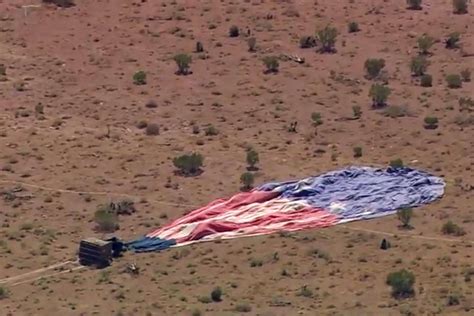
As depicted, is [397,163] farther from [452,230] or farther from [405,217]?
[452,230]

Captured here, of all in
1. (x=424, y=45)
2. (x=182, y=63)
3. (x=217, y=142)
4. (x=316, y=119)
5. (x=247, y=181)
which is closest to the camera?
(x=247, y=181)

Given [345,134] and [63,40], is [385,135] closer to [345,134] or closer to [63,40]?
[345,134]

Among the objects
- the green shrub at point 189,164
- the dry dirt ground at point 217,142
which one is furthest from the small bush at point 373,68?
the green shrub at point 189,164

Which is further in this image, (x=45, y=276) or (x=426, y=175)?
(x=426, y=175)

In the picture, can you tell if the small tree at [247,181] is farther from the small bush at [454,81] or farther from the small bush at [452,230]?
the small bush at [454,81]

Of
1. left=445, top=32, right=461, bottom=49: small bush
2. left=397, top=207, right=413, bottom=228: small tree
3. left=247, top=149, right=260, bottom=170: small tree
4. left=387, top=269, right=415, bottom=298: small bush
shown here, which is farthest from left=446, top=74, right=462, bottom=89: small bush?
left=387, top=269, right=415, bottom=298: small bush

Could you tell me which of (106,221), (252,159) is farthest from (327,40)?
(106,221)

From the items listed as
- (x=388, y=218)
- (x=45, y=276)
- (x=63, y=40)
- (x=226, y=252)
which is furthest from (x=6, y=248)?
(x=63, y=40)
